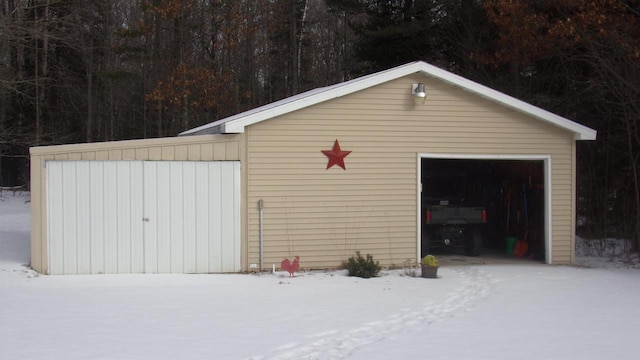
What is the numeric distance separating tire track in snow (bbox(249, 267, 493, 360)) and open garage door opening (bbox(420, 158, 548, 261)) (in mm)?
3340

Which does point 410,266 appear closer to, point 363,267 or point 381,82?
point 363,267

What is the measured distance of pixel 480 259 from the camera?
14.4m

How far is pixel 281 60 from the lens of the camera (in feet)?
100

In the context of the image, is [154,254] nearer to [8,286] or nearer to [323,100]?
[8,286]

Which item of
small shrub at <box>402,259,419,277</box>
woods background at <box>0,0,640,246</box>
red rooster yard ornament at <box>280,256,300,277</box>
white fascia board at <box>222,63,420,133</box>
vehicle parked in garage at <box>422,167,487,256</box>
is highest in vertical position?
woods background at <box>0,0,640,246</box>

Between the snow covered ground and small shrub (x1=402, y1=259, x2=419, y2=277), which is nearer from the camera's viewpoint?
the snow covered ground

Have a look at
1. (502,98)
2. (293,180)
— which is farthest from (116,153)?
(502,98)

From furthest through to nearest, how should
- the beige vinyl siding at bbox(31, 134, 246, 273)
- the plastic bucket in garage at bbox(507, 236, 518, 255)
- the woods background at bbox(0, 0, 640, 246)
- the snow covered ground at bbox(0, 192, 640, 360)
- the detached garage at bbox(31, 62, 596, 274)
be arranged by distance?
the woods background at bbox(0, 0, 640, 246) < the plastic bucket in garage at bbox(507, 236, 518, 255) < the detached garage at bbox(31, 62, 596, 274) < the beige vinyl siding at bbox(31, 134, 246, 273) < the snow covered ground at bbox(0, 192, 640, 360)

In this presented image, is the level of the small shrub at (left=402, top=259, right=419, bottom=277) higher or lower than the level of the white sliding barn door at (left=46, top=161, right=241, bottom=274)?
lower

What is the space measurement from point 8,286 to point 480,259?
9.76 meters

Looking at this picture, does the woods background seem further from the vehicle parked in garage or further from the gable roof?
the vehicle parked in garage

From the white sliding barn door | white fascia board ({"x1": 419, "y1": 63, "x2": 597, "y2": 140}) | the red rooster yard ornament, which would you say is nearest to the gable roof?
white fascia board ({"x1": 419, "y1": 63, "x2": 597, "y2": 140})

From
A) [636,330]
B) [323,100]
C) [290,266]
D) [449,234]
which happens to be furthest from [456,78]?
[636,330]

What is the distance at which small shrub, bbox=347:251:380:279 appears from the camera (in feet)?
38.1
